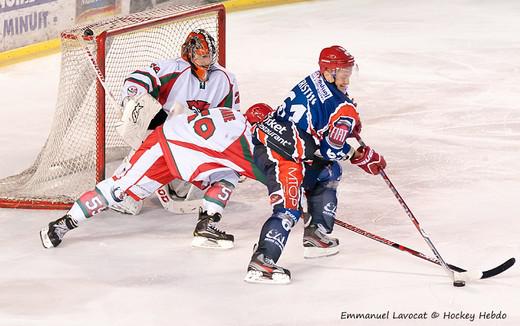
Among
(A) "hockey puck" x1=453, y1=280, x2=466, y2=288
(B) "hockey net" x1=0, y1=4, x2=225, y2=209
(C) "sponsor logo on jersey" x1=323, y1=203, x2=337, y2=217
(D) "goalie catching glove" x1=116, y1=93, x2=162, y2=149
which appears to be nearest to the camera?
(A) "hockey puck" x1=453, y1=280, x2=466, y2=288

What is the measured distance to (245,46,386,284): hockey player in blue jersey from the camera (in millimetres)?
4398

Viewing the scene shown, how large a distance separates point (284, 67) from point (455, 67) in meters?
1.16

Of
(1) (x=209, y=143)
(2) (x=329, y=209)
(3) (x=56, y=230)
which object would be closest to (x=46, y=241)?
(3) (x=56, y=230)

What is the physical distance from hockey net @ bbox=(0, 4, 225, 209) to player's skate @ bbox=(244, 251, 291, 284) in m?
1.07

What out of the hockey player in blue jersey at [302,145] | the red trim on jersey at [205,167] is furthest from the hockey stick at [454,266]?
the red trim on jersey at [205,167]

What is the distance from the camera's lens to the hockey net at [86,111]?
5.36 m

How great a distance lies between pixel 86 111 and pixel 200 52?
671mm

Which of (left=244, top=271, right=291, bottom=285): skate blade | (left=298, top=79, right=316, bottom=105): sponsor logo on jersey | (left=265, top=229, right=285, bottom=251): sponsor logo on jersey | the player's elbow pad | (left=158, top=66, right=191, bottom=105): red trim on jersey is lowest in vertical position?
(left=244, top=271, right=291, bottom=285): skate blade

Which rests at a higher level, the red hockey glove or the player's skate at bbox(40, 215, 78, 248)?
the red hockey glove

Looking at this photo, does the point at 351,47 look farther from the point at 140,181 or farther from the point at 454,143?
the point at 140,181

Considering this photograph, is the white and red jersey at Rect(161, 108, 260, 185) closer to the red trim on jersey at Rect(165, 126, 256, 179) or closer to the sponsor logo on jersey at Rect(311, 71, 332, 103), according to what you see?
the red trim on jersey at Rect(165, 126, 256, 179)

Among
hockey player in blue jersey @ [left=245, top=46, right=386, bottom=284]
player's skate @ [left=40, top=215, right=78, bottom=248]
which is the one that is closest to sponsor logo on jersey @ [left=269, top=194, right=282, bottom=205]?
hockey player in blue jersey @ [left=245, top=46, right=386, bottom=284]

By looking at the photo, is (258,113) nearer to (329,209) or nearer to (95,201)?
(329,209)

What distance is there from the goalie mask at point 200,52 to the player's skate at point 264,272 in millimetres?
1093
